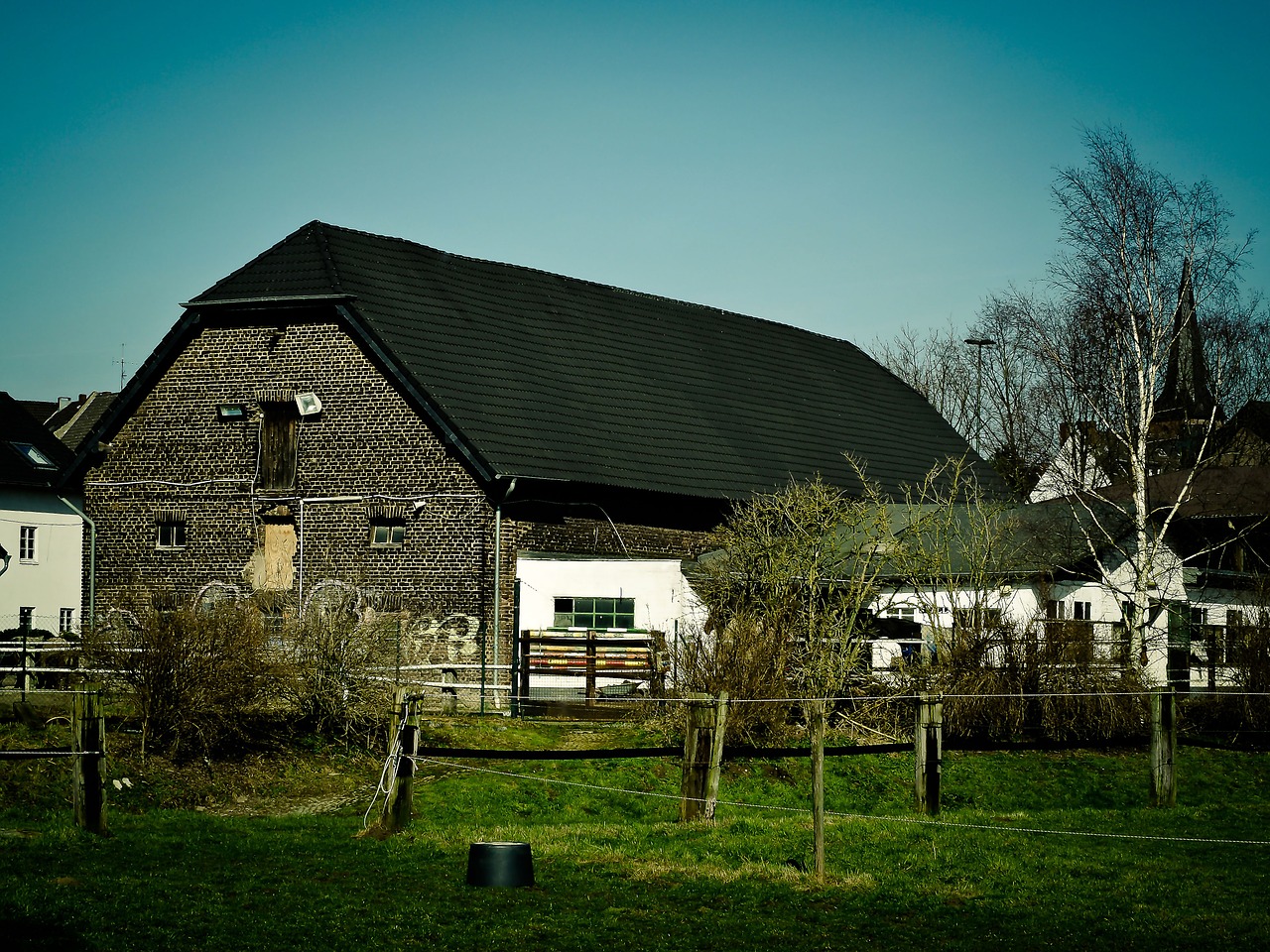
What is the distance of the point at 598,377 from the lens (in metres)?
32.0

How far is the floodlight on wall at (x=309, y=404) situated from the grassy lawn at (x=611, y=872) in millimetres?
10957

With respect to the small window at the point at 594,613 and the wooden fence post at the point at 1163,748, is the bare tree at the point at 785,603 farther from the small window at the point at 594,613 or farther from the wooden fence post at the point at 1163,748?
the wooden fence post at the point at 1163,748

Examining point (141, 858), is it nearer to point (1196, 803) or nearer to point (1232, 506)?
point (1196, 803)

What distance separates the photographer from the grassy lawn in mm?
9633

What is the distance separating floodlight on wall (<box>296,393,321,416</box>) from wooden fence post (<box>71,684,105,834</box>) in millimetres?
14569

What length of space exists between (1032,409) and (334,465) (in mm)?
38266

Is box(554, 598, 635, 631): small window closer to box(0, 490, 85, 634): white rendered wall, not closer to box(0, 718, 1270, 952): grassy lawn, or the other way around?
box(0, 718, 1270, 952): grassy lawn

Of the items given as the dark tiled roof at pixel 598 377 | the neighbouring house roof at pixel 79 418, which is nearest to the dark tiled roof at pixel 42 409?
the neighbouring house roof at pixel 79 418

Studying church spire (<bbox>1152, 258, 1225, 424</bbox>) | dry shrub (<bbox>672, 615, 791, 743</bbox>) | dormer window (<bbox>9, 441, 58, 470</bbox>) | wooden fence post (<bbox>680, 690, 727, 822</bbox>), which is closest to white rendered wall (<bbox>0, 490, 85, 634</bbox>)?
dormer window (<bbox>9, 441, 58, 470</bbox>)

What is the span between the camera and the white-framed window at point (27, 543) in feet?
148

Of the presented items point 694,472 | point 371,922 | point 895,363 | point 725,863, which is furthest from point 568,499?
point 895,363

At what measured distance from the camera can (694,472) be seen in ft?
99.6

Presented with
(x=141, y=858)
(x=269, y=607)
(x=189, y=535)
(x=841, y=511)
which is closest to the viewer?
(x=141, y=858)

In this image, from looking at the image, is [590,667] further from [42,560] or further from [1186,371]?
[42,560]
